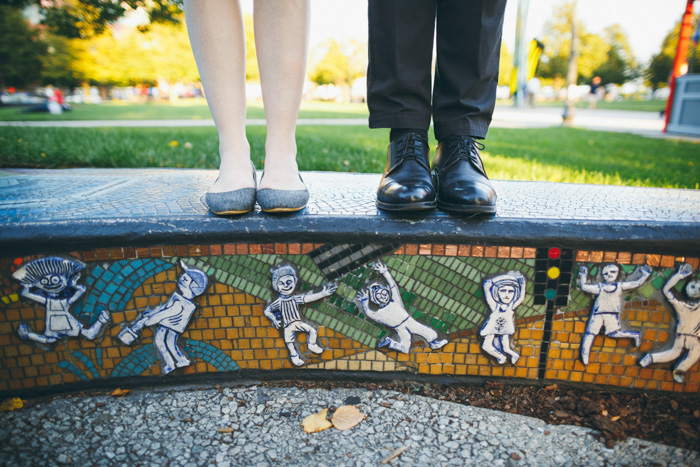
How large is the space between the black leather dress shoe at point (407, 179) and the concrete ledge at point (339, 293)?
5cm

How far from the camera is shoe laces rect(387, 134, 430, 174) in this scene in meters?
1.45

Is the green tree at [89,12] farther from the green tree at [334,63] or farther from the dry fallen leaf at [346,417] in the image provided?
the green tree at [334,63]

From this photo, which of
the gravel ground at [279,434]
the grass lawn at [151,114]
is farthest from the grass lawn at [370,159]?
the grass lawn at [151,114]

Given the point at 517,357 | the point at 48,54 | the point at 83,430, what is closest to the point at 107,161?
the point at 83,430

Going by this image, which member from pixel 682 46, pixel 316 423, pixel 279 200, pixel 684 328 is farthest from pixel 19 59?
pixel 684 328

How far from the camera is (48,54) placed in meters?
34.5

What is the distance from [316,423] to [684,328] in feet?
3.91

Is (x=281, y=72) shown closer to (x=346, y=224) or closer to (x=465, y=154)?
(x=346, y=224)

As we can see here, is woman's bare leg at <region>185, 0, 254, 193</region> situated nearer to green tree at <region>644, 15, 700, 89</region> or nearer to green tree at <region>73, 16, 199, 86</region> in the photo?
green tree at <region>73, 16, 199, 86</region>

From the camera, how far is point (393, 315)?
1.41 metres

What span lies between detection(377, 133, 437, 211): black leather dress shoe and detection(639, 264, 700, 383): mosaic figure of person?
2.57ft

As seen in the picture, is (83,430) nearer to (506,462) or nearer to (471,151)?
(506,462)

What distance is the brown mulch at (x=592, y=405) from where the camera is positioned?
124 cm

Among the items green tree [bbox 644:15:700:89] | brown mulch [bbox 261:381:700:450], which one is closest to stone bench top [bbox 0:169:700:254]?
brown mulch [bbox 261:381:700:450]
